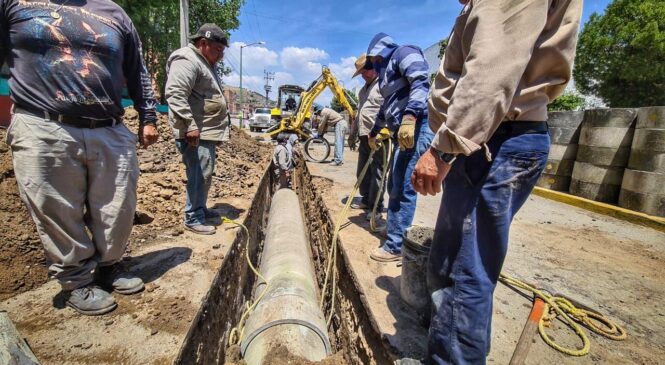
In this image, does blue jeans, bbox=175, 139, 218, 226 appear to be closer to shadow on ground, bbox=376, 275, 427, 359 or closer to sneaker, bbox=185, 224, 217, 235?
sneaker, bbox=185, 224, 217, 235

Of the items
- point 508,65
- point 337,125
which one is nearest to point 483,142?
point 508,65

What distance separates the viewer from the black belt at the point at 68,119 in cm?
178

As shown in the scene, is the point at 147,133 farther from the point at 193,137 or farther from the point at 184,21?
the point at 184,21

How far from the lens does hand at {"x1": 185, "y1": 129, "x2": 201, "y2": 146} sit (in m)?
3.00

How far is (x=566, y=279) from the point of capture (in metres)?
2.66

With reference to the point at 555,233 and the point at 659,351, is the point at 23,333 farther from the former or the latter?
the point at 555,233

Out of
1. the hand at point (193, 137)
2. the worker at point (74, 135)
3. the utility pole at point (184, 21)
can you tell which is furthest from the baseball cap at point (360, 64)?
the utility pole at point (184, 21)

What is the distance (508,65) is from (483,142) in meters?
0.27

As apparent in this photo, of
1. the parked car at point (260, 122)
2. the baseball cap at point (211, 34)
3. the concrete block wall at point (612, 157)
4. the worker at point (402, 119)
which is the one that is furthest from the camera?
the parked car at point (260, 122)

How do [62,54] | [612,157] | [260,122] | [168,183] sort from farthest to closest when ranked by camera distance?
[260,122], [612,157], [168,183], [62,54]

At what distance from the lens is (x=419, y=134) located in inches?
106

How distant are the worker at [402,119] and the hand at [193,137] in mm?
1731

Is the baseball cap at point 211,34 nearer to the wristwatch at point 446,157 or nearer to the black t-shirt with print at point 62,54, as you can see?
the black t-shirt with print at point 62,54

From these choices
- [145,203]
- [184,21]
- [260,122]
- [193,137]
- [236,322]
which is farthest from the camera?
[260,122]
